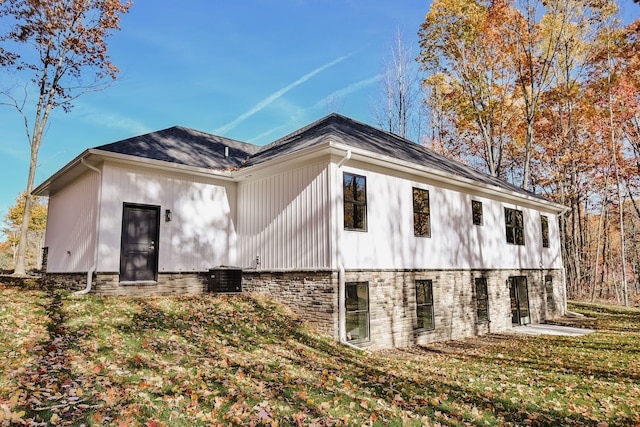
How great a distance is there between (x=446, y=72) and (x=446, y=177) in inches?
515

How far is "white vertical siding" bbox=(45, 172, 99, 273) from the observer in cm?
962

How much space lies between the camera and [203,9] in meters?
13.2

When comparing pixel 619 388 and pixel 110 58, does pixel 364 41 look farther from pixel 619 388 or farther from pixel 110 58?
pixel 619 388

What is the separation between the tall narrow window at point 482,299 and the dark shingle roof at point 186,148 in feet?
27.7

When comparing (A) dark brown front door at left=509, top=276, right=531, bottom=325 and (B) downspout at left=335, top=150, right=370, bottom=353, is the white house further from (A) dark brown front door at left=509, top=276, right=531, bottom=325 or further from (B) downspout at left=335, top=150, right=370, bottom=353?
(A) dark brown front door at left=509, top=276, right=531, bottom=325

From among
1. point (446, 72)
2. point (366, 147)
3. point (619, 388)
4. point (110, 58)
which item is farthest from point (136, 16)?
point (619, 388)

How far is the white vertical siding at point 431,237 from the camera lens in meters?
9.06

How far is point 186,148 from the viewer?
1170 cm

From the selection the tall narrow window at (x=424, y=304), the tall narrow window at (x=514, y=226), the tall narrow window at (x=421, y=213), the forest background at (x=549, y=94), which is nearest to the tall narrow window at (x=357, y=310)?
the tall narrow window at (x=424, y=304)

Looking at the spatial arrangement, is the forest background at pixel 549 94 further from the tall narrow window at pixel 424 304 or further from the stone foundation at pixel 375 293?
the tall narrow window at pixel 424 304

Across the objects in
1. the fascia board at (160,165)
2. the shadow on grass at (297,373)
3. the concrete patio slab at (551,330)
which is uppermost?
the fascia board at (160,165)

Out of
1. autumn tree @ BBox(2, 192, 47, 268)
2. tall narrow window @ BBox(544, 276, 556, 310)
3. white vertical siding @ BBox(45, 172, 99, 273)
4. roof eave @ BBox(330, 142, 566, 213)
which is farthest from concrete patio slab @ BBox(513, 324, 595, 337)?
autumn tree @ BBox(2, 192, 47, 268)

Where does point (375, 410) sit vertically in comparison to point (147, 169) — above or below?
below

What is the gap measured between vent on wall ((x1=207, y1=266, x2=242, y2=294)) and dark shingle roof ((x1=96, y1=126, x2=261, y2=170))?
2872 millimetres
